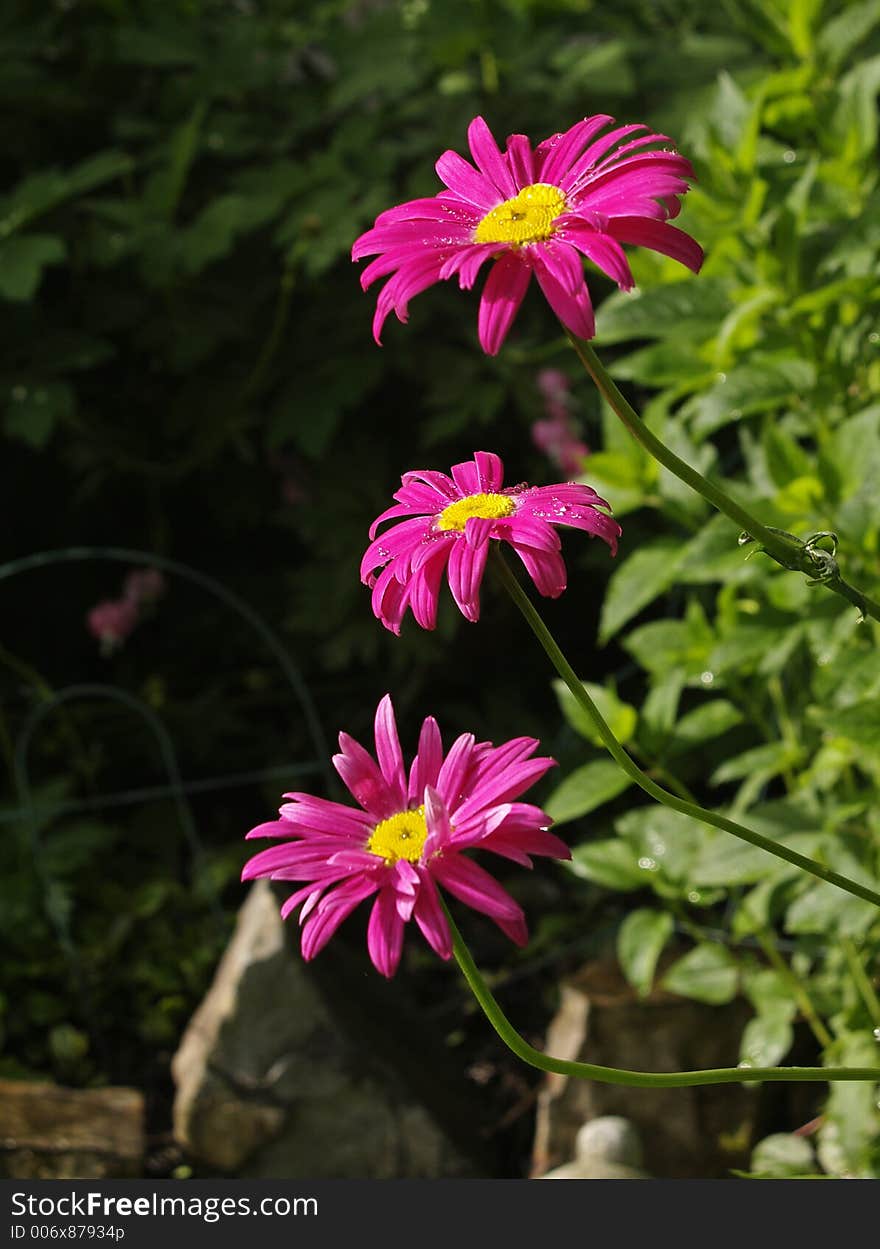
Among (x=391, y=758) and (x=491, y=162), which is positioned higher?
(x=491, y=162)

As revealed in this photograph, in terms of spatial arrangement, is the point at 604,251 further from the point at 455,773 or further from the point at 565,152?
the point at 455,773

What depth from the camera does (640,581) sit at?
1.65m

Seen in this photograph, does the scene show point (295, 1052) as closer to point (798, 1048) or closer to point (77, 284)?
point (798, 1048)

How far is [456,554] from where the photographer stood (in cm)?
75

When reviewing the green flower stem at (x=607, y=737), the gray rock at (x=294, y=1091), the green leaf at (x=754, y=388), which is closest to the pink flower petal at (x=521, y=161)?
the green flower stem at (x=607, y=737)

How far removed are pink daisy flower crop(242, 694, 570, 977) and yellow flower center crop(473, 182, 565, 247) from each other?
0.86 feet

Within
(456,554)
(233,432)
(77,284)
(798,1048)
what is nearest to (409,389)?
(233,432)

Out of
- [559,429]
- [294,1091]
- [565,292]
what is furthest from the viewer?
[559,429]

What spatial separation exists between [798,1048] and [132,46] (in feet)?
6.38

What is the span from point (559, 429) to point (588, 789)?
0.81 m

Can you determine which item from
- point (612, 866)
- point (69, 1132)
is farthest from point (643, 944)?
point (69, 1132)

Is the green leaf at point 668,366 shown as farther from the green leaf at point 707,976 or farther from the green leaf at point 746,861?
the green leaf at point 707,976

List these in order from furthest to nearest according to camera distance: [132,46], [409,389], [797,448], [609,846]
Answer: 1. [409,389]
2. [132,46]
3. [609,846]
4. [797,448]

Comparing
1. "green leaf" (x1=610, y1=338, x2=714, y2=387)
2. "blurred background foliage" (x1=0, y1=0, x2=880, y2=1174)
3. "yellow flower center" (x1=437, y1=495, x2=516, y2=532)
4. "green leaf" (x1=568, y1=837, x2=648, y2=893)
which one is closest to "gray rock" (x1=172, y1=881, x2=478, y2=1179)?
"blurred background foliage" (x1=0, y1=0, x2=880, y2=1174)
